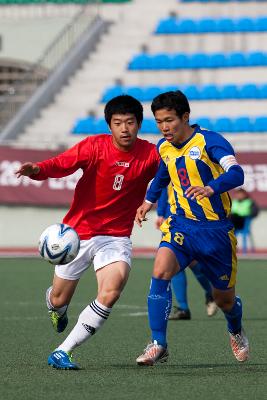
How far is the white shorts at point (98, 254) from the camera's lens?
8578 mm

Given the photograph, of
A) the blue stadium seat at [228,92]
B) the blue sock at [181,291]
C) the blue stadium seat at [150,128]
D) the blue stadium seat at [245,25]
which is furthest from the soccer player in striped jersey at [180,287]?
the blue stadium seat at [245,25]

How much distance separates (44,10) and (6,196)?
10.5m

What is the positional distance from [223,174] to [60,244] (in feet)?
4.25

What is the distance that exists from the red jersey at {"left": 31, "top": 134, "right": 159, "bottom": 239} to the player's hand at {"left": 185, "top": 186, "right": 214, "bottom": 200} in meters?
0.93

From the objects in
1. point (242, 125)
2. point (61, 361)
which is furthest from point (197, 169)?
point (242, 125)

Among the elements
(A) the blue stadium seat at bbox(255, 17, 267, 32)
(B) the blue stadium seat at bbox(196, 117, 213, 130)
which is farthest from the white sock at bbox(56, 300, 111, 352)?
(A) the blue stadium seat at bbox(255, 17, 267, 32)

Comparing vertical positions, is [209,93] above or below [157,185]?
below

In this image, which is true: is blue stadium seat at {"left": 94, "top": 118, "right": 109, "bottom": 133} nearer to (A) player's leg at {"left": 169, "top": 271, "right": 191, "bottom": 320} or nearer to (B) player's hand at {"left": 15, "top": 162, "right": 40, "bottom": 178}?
(A) player's leg at {"left": 169, "top": 271, "right": 191, "bottom": 320}

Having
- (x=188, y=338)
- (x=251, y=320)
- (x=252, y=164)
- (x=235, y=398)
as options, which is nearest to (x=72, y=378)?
(x=235, y=398)

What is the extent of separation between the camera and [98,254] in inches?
341

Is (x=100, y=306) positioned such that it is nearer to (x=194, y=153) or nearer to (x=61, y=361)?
(x=61, y=361)

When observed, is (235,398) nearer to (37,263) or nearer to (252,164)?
(37,263)

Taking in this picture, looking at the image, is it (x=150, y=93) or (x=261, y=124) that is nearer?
(x=261, y=124)

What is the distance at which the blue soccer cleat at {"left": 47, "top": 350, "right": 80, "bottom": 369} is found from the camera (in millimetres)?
8242
